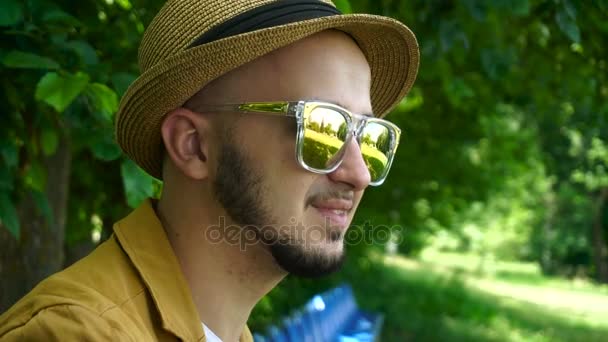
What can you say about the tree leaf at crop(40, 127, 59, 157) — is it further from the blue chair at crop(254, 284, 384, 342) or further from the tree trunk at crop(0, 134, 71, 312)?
the blue chair at crop(254, 284, 384, 342)

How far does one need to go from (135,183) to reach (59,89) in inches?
13.0

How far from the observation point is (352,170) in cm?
204

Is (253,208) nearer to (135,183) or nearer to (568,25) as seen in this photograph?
(135,183)

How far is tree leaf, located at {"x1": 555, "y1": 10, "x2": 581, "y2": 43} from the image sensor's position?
3.29 metres

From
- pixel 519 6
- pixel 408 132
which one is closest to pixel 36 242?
pixel 519 6

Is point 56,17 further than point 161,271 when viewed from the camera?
Yes

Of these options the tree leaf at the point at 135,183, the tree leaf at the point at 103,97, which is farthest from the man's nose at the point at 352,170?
the tree leaf at the point at 103,97

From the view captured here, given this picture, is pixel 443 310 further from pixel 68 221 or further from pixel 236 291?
pixel 236 291

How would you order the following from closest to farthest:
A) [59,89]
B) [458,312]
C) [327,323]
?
1. [59,89]
2. [327,323]
3. [458,312]

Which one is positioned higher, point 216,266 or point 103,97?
point 103,97

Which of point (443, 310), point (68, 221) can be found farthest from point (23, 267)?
point (443, 310)

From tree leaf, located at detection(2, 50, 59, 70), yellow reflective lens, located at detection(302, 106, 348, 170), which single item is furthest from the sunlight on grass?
yellow reflective lens, located at detection(302, 106, 348, 170)

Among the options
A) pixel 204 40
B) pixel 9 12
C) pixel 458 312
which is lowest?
pixel 9 12
